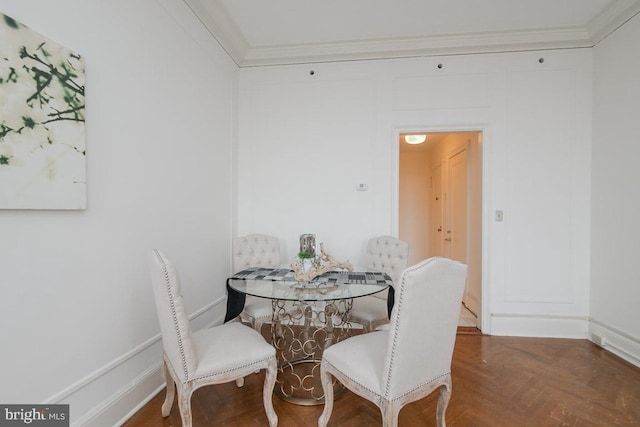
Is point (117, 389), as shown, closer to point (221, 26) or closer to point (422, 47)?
point (221, 26)

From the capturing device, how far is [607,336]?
2.80 metres

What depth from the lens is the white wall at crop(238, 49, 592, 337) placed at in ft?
10.2

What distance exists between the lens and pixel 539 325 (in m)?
3.11

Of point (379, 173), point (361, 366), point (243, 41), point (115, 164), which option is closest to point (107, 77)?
point (115, 164)

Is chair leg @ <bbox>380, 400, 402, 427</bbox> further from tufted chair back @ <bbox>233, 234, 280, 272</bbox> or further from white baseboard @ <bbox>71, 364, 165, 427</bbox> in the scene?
tufted chair back @ <bbox>233, 234, 280, 272</bbox>

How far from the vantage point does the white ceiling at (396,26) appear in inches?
104

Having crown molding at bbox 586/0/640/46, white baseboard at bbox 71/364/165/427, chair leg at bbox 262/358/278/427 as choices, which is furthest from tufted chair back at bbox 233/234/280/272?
crown molding at bbox 586/0/640/46

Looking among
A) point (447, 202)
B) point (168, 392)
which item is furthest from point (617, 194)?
point (168, 392)

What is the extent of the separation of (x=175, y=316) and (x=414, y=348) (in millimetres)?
1214

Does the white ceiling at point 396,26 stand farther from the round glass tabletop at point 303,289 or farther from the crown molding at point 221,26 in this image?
the round glass tabletop at point 303,289

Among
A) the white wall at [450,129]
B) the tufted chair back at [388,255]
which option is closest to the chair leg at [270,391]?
the tufted chair back at [388,255]

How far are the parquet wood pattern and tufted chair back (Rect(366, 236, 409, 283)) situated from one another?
3.12 feet

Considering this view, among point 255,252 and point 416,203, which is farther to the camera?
point 416,203

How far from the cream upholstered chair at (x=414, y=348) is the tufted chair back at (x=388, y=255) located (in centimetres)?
131
